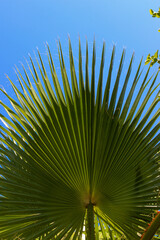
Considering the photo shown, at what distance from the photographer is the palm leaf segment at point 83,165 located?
1.50 meters

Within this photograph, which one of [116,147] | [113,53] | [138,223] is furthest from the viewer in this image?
[113,53]

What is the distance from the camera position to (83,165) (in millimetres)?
1571

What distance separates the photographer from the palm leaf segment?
1.50 m

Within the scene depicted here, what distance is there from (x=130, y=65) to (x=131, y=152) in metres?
0.60

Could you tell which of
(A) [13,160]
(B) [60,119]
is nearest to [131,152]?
(B) [60,119]

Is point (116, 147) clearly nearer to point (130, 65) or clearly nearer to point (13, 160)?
point (130, 65)

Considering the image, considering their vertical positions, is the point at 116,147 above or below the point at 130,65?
below

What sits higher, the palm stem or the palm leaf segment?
the palm leaf segment

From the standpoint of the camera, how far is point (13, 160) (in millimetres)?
1717

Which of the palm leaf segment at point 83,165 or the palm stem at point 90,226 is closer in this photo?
the palm stem at point 90,226

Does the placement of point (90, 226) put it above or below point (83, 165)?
below

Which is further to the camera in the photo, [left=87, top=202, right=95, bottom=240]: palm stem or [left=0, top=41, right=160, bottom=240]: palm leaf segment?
[left=0, top=41, right=160, bottom=240]: palm leaf segment

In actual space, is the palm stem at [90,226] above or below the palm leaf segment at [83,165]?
below

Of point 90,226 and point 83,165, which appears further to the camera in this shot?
point 83,165
